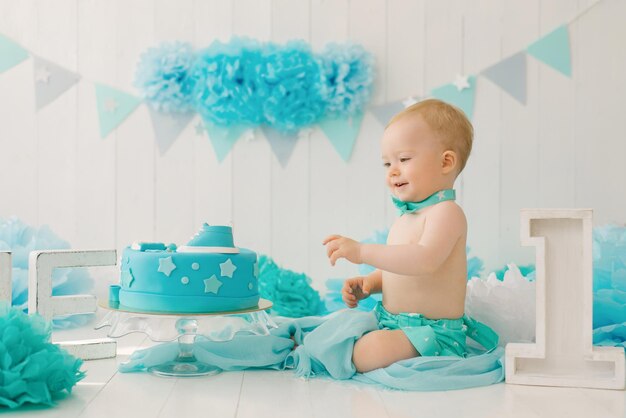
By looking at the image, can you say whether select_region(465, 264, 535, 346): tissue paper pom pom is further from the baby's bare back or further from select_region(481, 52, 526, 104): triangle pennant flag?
select_region(481, 52, 526, 104): triangle pennant flag

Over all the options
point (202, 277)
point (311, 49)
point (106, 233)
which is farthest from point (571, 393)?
point (106, 233)

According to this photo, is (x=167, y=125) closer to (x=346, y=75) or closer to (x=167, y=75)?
(x=167, y=75)

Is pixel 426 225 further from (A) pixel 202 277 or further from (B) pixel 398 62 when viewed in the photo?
(B) pixel 398 62

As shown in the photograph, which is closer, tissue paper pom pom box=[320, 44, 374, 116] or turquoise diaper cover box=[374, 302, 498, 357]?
turquoise diaper cover box=[374, 302, 498, 357]

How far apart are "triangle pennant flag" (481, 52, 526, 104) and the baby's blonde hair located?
1.08m

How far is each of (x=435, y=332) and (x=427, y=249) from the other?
0.20 meters

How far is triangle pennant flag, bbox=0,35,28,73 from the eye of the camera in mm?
2793

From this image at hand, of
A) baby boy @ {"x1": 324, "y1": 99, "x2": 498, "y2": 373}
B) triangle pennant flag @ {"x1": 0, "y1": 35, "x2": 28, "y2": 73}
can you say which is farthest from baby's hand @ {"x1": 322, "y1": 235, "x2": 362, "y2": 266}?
triangle pennant flag @ {"x1": 0, "y1": 35, "x2": 28, "y2": 73}

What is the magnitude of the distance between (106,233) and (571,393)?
1883 millimetres

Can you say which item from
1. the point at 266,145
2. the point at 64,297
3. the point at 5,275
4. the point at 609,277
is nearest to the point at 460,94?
the point at 266,145

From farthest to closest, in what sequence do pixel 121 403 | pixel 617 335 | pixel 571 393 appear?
pixel 617 335 → pixel 571 393 → pixel 121 403

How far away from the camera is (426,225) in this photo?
1.71 meters

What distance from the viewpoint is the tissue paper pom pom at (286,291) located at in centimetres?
239

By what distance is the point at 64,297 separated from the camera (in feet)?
→ 5.93
